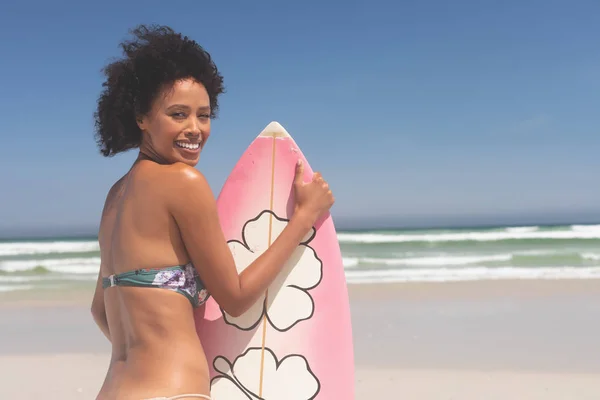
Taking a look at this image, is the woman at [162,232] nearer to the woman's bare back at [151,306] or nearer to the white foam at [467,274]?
the woman's bare back at [151,306]

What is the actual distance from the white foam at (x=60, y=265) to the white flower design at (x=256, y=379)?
1277 cm

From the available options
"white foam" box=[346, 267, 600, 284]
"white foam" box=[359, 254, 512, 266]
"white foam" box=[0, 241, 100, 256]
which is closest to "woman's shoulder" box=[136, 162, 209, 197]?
"white foam" box=[346, 267, 600, 284]

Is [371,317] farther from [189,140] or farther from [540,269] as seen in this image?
[540,269]

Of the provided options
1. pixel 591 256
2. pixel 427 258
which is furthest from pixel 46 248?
pixel 591 256

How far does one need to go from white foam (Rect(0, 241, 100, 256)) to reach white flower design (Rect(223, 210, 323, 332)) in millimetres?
16938

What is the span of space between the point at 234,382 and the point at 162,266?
76 cm

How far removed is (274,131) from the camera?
98.3 inches

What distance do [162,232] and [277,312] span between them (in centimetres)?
77

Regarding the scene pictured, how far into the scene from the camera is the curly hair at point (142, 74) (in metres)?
1.69

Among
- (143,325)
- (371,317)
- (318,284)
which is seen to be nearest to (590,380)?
(371,317)

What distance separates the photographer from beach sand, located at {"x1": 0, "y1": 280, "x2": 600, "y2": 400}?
4695mm

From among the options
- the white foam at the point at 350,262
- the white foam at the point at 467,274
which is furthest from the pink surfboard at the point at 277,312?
the white foam at the point at 350,262

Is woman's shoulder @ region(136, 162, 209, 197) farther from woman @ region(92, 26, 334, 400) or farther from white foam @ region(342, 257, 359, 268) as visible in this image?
white foam @ region(342, 257, 359, 268)

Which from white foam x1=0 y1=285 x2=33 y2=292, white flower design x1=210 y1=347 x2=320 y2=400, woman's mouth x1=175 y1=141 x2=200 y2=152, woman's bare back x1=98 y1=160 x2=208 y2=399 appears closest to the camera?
woman's bare back x1=98 y1=160 x2=208 y2=399
